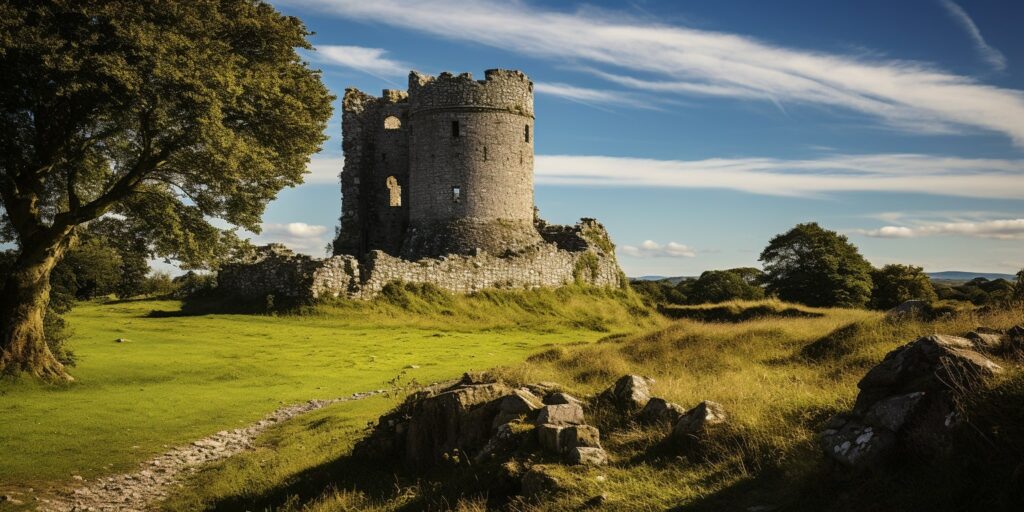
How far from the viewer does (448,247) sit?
41.4 metres

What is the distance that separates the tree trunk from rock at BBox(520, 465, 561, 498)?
1502 cm

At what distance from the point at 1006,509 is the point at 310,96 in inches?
789

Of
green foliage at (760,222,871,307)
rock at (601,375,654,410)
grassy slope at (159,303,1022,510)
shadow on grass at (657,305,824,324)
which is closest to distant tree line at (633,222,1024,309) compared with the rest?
green foliage at (760,222,871,307)

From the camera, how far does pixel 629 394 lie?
11148 mm

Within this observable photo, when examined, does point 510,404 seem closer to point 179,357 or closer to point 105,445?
point 105,445

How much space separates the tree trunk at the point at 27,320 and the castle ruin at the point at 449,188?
16.1 meters

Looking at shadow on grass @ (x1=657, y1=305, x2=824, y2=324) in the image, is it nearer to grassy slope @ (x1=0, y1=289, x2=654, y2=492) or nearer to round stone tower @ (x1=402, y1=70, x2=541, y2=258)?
grassy slope @ (x1=0, y1=289, x2=654, y2=492)

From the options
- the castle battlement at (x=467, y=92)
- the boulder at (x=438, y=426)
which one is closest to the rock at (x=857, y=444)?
the boulder at (x=438, y=426)

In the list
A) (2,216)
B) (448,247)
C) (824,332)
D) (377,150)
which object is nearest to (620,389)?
(824,332)

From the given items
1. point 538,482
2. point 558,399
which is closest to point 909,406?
point 538,482

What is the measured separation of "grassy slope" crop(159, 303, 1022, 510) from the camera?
779cm

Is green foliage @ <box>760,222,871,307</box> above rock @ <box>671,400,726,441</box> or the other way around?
above

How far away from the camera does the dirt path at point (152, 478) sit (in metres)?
11.6

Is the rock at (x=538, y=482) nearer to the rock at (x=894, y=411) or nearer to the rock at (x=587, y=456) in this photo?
the rock at (x=587, y=456)
